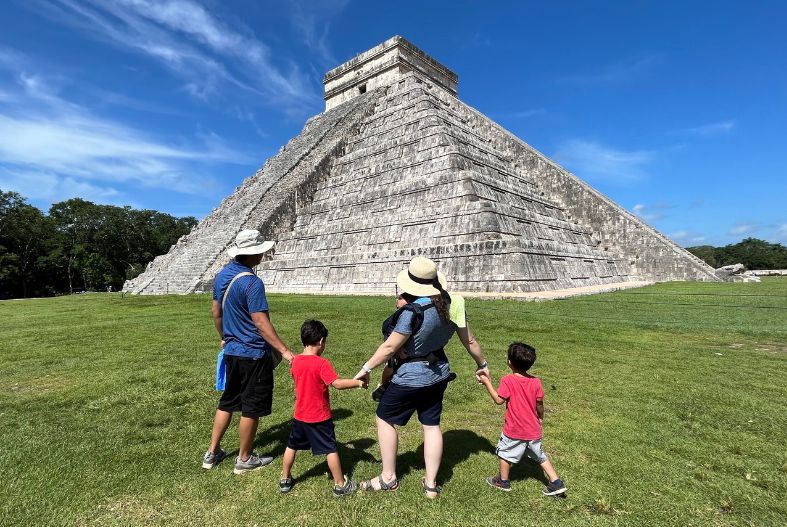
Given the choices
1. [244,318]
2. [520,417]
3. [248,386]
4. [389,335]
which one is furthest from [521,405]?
[244,318]

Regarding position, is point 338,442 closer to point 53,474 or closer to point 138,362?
point 53,474

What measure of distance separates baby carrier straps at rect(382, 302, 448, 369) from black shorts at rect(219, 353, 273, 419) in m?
1.29

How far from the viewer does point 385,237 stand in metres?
19.6

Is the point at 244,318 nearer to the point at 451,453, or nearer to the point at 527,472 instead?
the point at 451,453

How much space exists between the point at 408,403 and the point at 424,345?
50 cm

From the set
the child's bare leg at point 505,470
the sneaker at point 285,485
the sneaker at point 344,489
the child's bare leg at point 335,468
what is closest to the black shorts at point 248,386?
the sneaker at point 285,485

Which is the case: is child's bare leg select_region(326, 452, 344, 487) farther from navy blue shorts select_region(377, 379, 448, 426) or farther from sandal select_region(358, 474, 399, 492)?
navy blue shorts select_region(377, 379, 448, 426)

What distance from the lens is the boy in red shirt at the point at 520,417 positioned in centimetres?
328

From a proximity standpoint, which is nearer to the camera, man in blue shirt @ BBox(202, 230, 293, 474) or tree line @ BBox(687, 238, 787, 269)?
man in blue shirt @ BBox(202, 230, 293, 474)

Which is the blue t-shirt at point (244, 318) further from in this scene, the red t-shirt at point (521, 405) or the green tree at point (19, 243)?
the green tree at point (19, 243)

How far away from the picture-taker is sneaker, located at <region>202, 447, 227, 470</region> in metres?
3.66

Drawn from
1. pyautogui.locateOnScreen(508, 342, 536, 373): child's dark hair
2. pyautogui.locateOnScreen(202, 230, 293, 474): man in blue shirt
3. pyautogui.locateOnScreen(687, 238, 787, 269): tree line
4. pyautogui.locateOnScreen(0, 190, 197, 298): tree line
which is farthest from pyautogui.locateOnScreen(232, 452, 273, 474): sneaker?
pyautogui.locateOnScreen(687, 238, 787, 269): tree line

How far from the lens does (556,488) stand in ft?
10.3

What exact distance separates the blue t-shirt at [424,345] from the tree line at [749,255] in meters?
76.6
